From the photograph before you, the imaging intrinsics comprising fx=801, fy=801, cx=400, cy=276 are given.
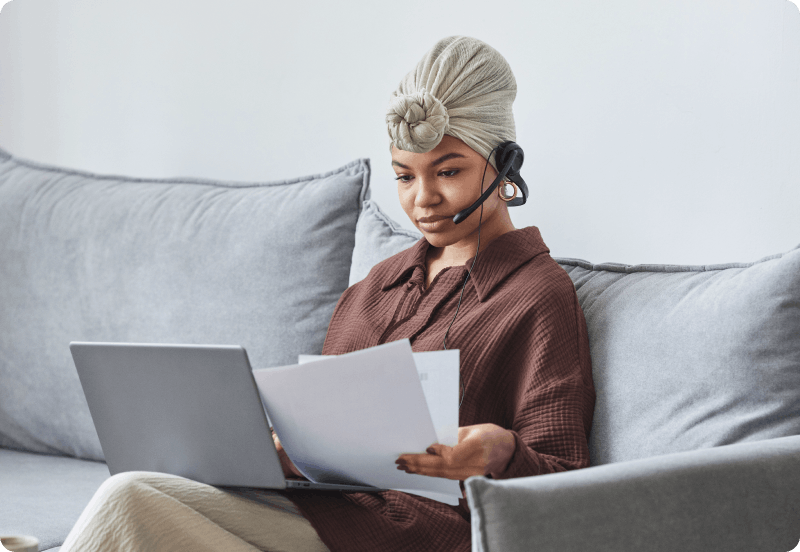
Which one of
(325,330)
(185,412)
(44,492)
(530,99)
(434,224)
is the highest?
(530,99)

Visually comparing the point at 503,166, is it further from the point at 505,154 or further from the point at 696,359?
the point at 696,359

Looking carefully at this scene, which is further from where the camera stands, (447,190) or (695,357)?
(447,190)

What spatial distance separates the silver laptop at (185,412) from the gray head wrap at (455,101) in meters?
0.40

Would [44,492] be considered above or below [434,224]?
below

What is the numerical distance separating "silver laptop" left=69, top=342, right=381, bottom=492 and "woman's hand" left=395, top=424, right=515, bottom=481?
132mm

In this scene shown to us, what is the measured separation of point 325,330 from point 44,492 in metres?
0.57

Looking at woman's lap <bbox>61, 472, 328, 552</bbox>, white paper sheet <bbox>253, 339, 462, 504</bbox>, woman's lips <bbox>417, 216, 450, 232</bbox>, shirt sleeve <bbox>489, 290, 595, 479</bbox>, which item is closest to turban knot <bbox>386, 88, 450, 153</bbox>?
woman's lips <bbox>417, 216, 450, 232</bbox>

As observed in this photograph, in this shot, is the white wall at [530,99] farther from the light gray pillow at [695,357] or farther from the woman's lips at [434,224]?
the woman's lips at [434,224]

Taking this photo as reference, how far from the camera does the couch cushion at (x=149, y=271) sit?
4.83 ft

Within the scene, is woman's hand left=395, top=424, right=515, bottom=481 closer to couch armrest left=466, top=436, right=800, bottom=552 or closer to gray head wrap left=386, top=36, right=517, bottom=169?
couch armrest left=466, top=436, right=800, bottom=552

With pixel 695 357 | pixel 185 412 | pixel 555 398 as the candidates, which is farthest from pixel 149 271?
pixel 695 357

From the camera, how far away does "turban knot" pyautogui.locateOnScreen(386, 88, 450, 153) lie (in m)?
1.06

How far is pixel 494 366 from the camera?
3.42 ft

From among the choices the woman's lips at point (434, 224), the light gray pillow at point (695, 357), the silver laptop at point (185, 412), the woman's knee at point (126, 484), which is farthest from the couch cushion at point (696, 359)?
the woman's knee at point (126, 484)
